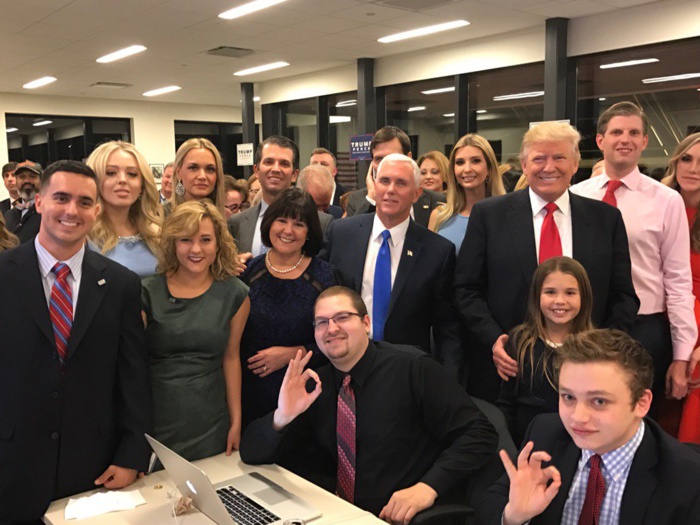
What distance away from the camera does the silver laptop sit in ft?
5.68

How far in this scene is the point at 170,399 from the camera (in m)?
2.40

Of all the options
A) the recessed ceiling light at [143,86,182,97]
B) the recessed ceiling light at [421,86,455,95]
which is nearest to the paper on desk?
the recessed ceiling light at [421,86,455,95]

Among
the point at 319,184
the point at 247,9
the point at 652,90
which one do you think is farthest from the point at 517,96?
the point at 319,184

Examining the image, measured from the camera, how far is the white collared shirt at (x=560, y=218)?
2768mm

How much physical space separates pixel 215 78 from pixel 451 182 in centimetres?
920

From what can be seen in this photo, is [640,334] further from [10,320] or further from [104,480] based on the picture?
[10,320]

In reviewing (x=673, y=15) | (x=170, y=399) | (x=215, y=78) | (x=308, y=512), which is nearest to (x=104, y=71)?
(x=215, y=78)

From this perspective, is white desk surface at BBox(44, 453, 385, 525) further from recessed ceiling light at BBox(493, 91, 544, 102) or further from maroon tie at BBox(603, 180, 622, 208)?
recessed ceiling light at BBox(493, 91, 544, 102)

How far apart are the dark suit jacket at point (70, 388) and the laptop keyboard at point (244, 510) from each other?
1.18 ft

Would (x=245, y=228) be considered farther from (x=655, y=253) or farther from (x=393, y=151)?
(x=655, y=253)

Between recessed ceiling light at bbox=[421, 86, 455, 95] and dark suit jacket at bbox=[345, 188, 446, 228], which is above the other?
recessed ceiling light at bbox=[421, 86, 455, 95]

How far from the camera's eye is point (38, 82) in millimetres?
12078

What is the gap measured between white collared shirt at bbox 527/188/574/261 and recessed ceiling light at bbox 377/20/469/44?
5748mm

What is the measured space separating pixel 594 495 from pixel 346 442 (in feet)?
2.97
